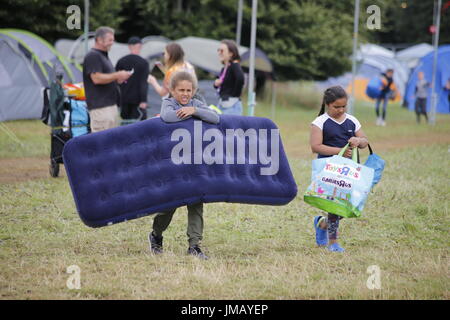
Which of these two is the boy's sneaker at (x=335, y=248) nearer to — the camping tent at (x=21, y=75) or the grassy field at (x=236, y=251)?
the grassy field at (x=236, y=251)

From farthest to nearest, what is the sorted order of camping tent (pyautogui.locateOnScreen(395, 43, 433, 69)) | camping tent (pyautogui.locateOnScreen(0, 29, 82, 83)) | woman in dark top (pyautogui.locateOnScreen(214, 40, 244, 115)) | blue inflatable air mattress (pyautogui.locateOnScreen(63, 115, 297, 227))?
camping tent (pyautogui.locateOnScreen(395, 43, 433, 69)) < camping tent (pyautogui.locateOnScreen(0, 29, 82, 83)) < woman in dark top (pyautogui.locateOnScreen(214, 40, 244, 115)) < blue inflatable air mattress (pyautogui.locateOnScreen(63, 115, 297, 227))

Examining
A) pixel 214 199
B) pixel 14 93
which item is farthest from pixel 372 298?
pixel 14 93

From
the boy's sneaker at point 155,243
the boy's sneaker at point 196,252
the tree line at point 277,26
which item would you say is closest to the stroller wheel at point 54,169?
the boy's sneaker at point 155,243

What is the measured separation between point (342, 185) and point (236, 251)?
1.05m

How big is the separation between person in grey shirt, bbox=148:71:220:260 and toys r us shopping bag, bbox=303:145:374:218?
0.96m

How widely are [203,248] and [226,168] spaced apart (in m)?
0.80

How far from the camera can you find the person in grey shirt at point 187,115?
5422 millimetres

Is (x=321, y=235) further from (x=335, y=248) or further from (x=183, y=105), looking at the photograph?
(x=183, y=105)

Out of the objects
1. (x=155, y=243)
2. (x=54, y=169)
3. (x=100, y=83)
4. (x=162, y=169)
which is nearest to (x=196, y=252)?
(x=155, y=243)

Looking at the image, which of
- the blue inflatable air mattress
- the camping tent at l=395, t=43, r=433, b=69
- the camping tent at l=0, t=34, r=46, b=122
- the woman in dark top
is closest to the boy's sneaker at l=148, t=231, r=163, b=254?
the blue inflatable air mattress

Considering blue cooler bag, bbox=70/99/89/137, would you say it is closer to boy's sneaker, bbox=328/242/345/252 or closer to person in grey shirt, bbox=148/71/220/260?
person in grey shirt, bbox=148/71/220/260

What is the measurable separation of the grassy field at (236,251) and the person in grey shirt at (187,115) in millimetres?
204

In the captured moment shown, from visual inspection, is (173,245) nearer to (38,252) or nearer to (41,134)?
(38,252)

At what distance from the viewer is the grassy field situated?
14.7 feet
